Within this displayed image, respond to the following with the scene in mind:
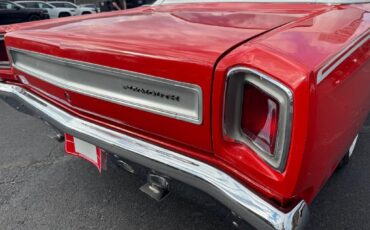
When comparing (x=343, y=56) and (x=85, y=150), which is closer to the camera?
(x=343, y=56)

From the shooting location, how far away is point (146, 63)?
145 cm

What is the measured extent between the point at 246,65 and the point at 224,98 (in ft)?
0.52

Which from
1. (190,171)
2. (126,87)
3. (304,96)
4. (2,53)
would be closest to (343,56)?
(304,96)

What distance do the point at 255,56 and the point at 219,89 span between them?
0.59 ft

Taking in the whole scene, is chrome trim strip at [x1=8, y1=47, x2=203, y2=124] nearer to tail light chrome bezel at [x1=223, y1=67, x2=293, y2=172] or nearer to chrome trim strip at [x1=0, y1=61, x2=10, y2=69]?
tail light chrome bezel at [x1=223, y1=67, x2=293, y2=172]

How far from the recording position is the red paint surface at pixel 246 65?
114cm

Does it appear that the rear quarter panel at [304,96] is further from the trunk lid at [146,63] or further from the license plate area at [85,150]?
the license plate area at [85,150]

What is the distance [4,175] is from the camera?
9.24 ft

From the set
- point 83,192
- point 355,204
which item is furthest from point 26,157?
point 355,204

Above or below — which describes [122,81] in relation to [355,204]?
above

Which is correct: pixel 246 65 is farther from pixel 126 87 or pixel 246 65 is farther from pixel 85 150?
pixel 85 150

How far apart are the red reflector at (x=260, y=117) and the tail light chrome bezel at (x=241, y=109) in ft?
0.05

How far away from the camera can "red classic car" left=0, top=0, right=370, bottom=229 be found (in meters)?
1.17

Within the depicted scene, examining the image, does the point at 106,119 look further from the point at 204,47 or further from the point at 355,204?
the point at 355,204
